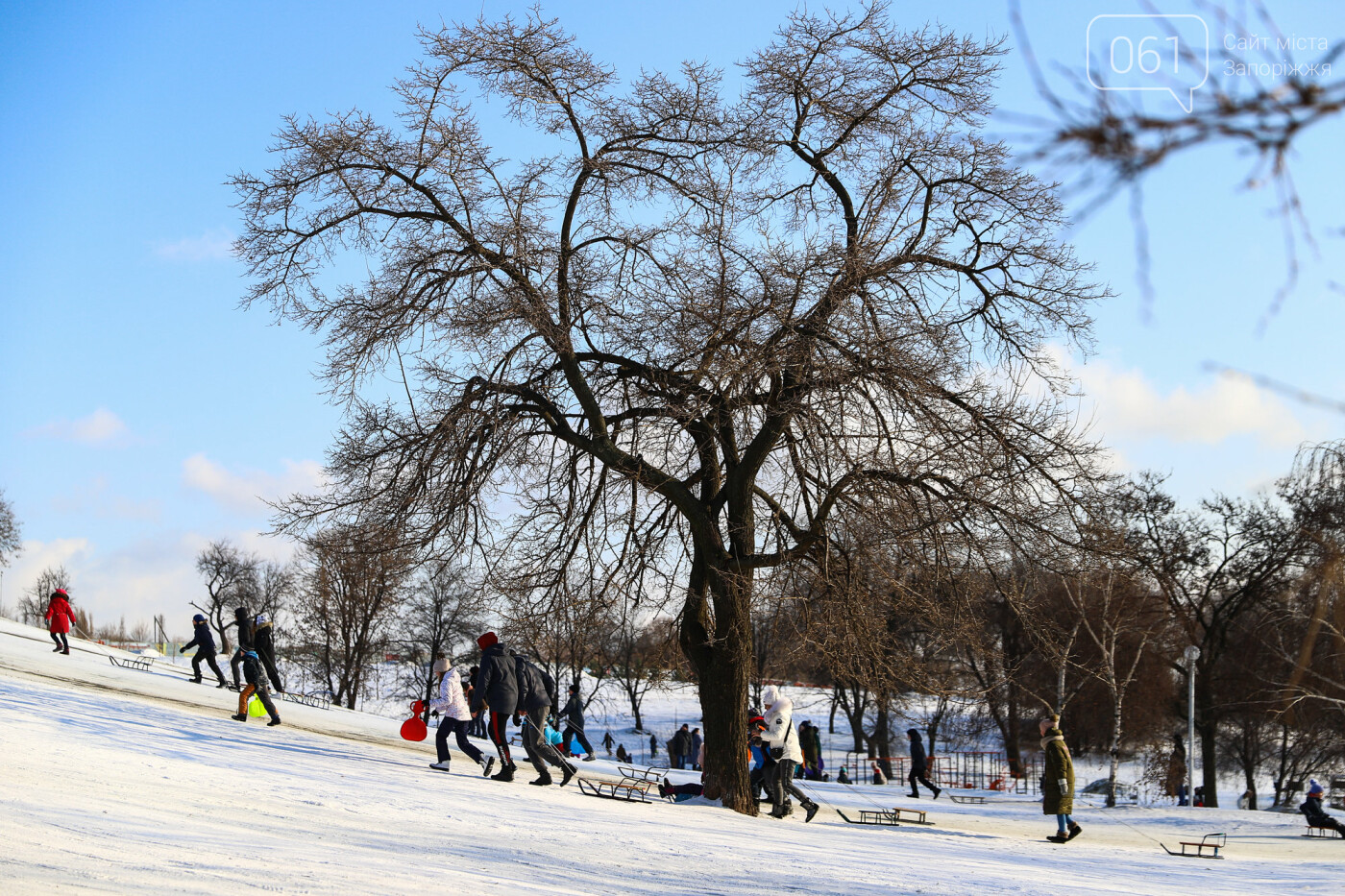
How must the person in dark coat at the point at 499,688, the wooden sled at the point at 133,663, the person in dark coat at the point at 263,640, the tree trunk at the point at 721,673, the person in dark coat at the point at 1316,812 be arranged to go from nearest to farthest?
the person in dark coat at the point at 499,688, the tree trunk at the point at 721,673, the person in dark coat at the point at 263,640, the person in dark coat at the point at 1316,812, the wooden sled at the point at 133,663

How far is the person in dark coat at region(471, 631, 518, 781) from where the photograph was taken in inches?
541

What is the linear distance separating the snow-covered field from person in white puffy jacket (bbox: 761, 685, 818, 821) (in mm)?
395

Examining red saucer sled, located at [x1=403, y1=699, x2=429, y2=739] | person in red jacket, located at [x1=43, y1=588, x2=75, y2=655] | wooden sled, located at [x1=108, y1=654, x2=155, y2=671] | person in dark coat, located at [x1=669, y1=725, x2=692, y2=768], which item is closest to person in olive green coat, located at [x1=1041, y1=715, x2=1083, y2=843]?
red saucer sled, located at [x1=403, y1=699, x2=429, y2=739]

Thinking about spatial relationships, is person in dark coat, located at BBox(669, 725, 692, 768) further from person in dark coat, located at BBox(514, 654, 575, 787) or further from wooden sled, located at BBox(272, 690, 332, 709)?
person in dark coat, located at BBox(514, 654, 575, 787)

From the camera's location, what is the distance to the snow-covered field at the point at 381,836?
22.0 feet

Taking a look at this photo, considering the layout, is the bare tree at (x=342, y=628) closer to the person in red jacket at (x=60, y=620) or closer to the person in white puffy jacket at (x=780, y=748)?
the person in red jacket at (x=60, y=620)

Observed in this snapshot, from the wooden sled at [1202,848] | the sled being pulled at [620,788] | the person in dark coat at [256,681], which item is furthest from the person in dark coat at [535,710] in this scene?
the wooden sled at [1202,848]

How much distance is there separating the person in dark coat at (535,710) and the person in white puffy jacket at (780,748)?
2870 millimetres

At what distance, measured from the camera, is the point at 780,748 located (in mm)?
15453

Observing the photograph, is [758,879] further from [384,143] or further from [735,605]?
[384,143]

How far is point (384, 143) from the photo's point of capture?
50.4ft

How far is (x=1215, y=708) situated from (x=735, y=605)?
103ft

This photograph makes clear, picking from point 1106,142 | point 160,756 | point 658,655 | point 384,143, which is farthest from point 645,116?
point 1106,142

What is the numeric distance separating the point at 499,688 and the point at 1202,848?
11.2 m
